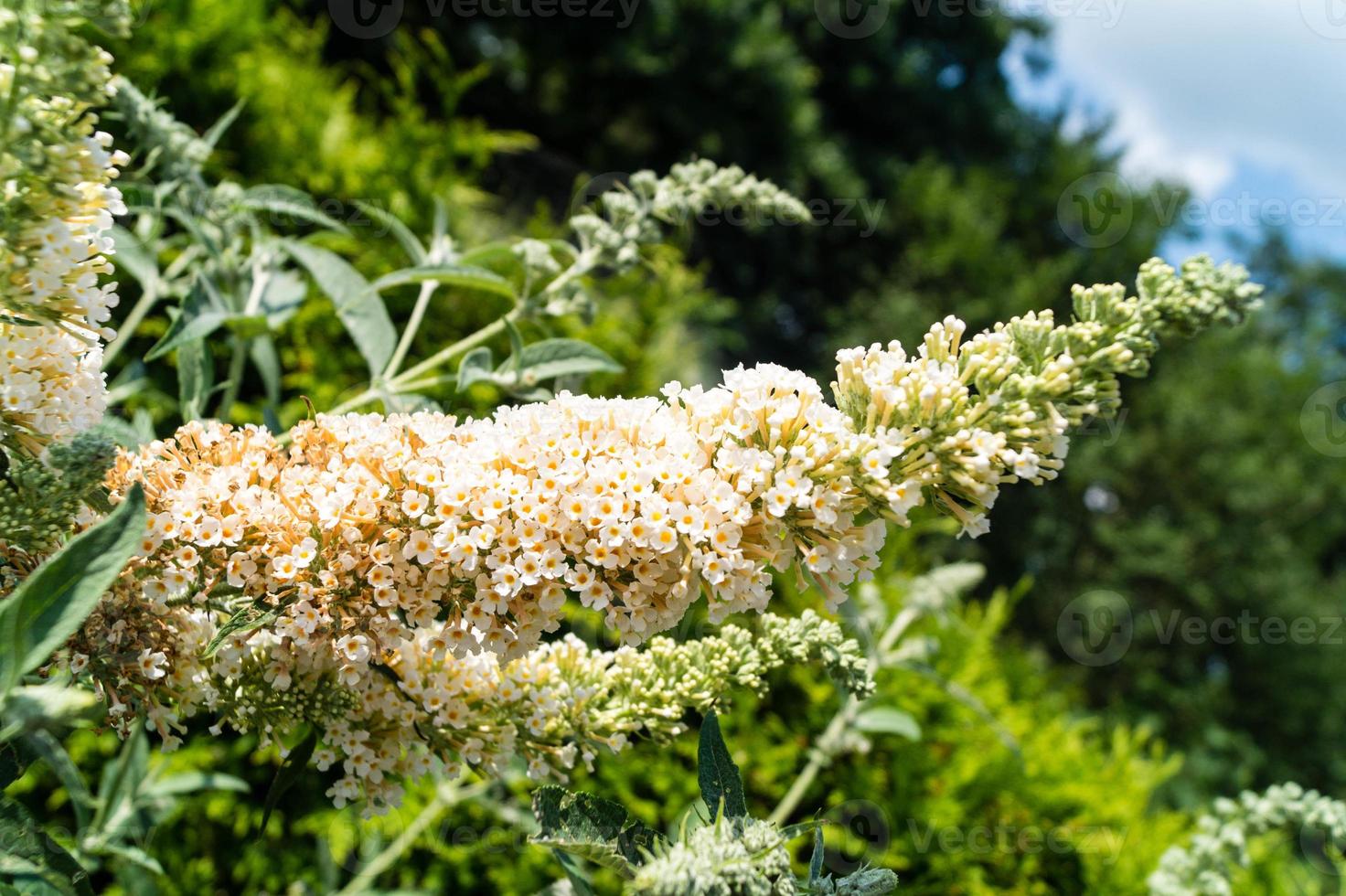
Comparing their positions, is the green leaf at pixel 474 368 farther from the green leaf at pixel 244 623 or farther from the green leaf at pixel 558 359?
the green leaf at pixel 244 623

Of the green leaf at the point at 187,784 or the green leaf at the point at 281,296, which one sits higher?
the green leaf at the point at 281,296

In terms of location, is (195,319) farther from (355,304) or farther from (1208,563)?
(1208,563)

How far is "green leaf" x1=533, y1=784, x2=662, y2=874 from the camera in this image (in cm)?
62

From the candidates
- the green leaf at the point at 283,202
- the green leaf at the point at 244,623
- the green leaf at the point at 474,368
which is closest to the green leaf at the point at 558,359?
the green leaf at the point at 474,368

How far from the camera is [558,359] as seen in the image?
3.71 ft

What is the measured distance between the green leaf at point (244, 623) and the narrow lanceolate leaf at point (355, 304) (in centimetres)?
54

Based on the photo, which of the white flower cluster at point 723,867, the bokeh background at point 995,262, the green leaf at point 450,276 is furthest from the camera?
the bokeh background at point 995,262

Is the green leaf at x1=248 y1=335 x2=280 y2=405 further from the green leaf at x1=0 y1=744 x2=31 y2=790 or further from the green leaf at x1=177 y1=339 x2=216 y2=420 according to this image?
the green leaf at x1=0 y1=744 x2=31 y2=790

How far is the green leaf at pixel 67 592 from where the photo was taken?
504mm

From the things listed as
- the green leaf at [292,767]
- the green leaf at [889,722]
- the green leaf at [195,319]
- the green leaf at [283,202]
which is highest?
the green leaf at [283,202]

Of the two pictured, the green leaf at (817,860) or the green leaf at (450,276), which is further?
the green leaf at (450,276)

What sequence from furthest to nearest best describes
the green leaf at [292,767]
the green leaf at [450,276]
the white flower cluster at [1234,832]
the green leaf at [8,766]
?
the white flower cluster at [1234,832] → the green leaf at [450,276] → the green leaf at [292,767] → the green leaf at [8,766]

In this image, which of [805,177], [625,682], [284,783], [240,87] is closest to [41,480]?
[284,783]

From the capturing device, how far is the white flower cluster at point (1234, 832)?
1206 mm
